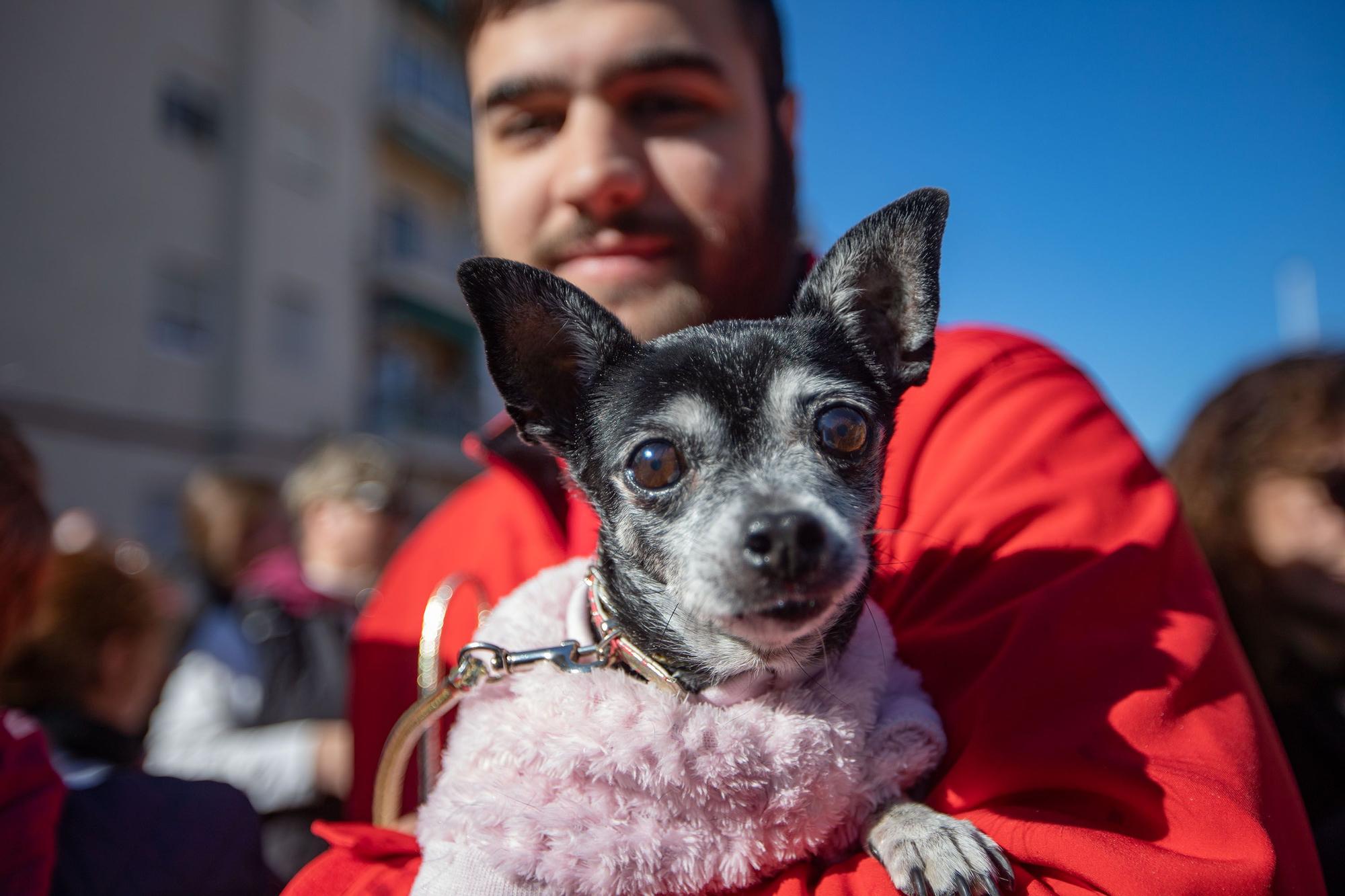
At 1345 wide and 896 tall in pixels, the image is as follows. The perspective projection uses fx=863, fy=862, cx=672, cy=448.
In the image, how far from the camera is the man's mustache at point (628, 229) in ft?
6.34

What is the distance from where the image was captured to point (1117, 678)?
1.59m

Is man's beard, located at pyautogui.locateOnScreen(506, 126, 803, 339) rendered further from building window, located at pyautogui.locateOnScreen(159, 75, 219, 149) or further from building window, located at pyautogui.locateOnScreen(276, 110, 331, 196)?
building window, located at pyautogui.locateOnScreen(276, 110, 331, 196)

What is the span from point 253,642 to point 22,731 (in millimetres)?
2745

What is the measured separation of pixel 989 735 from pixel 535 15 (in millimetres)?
1931

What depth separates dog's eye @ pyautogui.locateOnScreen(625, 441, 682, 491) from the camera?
1690mm

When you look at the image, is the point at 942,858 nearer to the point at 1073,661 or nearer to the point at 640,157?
the point at 1073,661

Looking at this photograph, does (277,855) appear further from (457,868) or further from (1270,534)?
(1270,534)

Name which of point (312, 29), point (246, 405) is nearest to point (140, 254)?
point (246, 405)

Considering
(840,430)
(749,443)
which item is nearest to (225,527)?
(749,443)

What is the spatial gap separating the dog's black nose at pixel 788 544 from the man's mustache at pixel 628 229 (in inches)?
29.5

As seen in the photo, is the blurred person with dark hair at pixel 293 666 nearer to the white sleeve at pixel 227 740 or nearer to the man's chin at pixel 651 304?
the white sleeve at pixel 227 740

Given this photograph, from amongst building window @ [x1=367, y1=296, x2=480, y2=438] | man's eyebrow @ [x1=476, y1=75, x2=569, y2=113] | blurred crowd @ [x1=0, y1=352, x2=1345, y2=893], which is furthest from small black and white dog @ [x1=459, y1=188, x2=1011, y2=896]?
building window @ [x1=367, y1=296, x2=480, y2=438]

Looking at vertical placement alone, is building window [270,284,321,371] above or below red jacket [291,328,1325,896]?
above

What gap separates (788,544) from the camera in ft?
4.89
